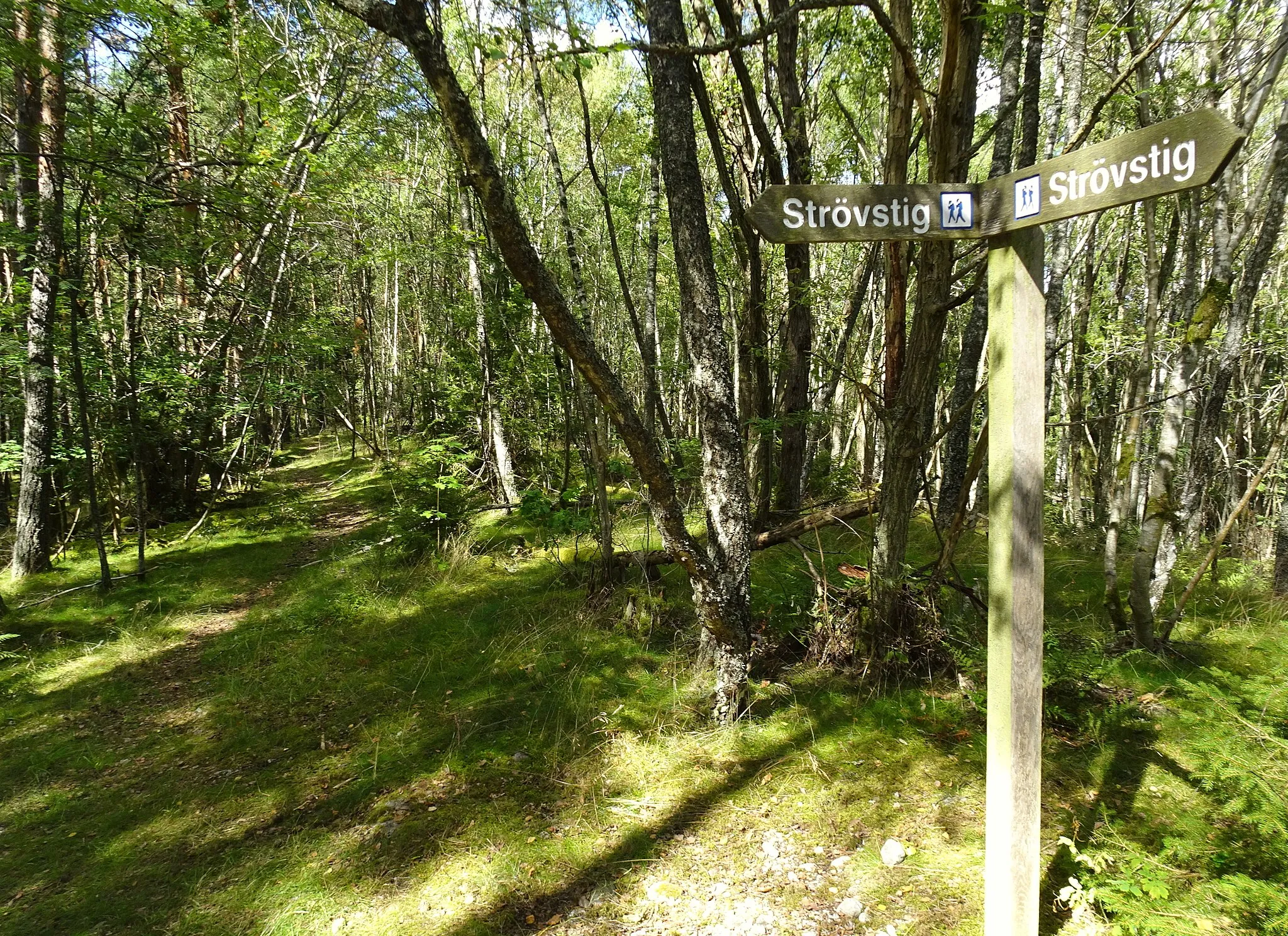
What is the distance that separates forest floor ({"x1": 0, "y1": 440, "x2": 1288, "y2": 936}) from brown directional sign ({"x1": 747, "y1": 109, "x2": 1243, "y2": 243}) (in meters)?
2.51

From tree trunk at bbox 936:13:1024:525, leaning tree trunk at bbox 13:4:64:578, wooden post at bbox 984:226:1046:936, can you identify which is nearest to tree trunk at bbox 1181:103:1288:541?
tree trunk at bbox 936:13:1024:525

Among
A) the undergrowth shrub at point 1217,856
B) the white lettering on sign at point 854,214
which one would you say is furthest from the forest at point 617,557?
the white lettering on sign at point 854,214

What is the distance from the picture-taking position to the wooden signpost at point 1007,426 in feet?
6.72

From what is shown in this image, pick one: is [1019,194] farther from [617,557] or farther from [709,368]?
[617,557]

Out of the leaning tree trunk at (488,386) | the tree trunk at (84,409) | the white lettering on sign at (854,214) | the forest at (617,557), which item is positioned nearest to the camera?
the white lettering on sign at (854,214)

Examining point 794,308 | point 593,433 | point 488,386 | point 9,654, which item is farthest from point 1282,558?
point 9,654

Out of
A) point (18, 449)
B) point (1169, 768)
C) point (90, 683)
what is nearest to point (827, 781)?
point (1169, 768)

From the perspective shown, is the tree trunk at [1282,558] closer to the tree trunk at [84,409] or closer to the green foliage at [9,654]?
the green foliage at [9,654]

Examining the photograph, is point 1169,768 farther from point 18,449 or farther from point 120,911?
point 18,449

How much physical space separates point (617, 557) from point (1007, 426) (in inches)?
161

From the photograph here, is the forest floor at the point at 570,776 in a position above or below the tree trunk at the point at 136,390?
below

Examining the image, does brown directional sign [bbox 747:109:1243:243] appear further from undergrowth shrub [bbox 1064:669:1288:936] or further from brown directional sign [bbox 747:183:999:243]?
undergrowth shrub [bbox 1064:669:1288:936]

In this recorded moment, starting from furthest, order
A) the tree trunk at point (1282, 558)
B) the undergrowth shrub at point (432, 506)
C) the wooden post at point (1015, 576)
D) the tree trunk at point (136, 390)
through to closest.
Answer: the tree trunk at point (136, 390)
the undergrowth shrub at point (432, 506)
the tree trunk at point (1282, 558)
the wooden post at point (1015, 576)

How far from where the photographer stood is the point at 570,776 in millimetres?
3639
